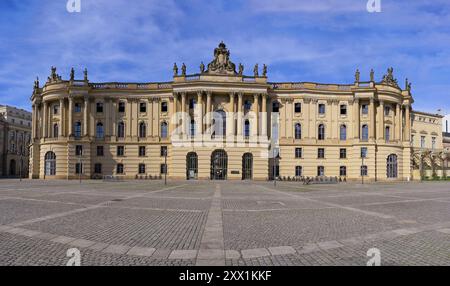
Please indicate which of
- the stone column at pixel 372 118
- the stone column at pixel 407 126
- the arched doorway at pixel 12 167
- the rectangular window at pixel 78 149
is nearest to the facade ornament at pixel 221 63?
the stone column at pixel 372 118

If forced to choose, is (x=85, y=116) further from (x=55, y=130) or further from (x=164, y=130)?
(x=164, y=130)

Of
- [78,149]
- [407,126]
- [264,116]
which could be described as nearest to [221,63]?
[264,116]

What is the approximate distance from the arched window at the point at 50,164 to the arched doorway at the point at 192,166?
2497 cm

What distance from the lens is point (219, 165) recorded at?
181 ft

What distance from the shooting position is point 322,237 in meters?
9.79

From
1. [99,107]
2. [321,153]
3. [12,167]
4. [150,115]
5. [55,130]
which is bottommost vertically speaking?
[12,167]

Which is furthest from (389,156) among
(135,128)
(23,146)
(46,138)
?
(23,146)

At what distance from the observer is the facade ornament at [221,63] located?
5673 cm

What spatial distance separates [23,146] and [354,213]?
375 feet

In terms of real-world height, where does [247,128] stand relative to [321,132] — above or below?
above

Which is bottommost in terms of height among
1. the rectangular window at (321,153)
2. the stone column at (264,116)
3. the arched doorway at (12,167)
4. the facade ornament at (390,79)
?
the arched doorway at (12,167)

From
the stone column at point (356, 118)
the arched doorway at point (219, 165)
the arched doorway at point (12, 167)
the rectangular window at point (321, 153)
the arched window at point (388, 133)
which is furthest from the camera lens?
the arched doorway at point (12, 167)

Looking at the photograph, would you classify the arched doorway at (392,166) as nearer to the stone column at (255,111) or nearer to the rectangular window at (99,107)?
the stone column at (255,111)

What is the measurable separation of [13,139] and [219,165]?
80.7 meters
